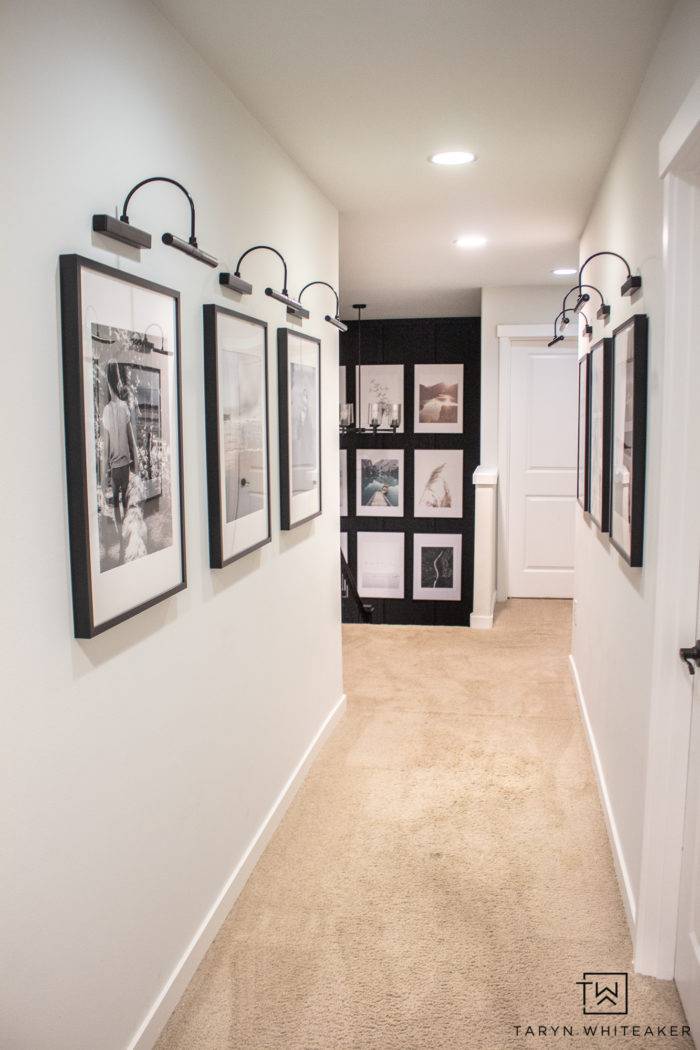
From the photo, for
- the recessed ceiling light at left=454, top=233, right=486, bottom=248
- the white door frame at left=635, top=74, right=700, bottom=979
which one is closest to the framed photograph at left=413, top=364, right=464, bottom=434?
the recessed ceiling light at left=454, top=233, right=486, bottom=248

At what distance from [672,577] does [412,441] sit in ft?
16.4

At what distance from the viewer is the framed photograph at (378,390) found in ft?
22.4

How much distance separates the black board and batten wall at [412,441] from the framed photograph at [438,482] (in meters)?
0.03

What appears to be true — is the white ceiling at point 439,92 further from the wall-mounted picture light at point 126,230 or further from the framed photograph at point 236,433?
the framed photograph at point 236,433

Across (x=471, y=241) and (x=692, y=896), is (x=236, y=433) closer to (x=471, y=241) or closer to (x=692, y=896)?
(x=692, y=896)

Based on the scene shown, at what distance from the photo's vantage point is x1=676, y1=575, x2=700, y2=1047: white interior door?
6.31ft

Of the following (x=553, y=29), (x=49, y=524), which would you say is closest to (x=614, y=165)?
(x=553, y=29)

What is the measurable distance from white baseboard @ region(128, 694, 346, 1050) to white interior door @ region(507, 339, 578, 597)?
3350 mm

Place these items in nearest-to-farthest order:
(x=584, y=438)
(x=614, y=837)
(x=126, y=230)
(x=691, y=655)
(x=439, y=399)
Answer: (x=126, y=230), (x=691, y=655), (x=614, y=837), (x=584, y=438), (x=439, y=399)

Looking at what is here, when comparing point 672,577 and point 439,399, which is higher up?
point 439,399

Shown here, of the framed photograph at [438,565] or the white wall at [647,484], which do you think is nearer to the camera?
the white wall at [647,484]

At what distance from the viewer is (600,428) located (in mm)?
3074

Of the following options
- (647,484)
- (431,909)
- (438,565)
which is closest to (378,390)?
(438,565)

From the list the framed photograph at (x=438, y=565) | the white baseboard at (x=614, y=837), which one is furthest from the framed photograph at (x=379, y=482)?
the white baseboard at (x=614, y=837)
